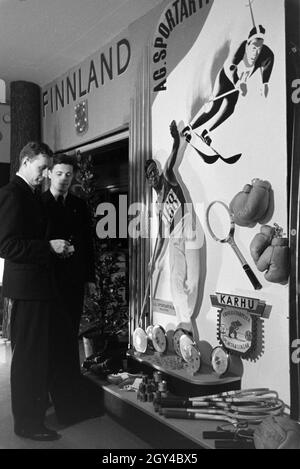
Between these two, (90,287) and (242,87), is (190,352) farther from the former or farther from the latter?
(242,87)

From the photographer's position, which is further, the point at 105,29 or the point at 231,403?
the point at 105,29

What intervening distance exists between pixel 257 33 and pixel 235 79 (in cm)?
29

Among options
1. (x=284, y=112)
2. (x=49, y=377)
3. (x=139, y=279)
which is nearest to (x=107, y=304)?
(x=139, y=279)

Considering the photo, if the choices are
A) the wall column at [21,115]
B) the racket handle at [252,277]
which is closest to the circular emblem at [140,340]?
the racket handle at [252,277]

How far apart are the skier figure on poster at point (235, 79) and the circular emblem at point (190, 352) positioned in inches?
52.6

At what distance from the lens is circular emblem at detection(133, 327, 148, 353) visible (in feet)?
11.2

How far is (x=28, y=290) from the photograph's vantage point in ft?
9.54

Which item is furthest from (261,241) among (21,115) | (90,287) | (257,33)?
(21,115)

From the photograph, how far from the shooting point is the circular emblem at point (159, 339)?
3.33 meters

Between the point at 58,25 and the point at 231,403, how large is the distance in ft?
11.3
